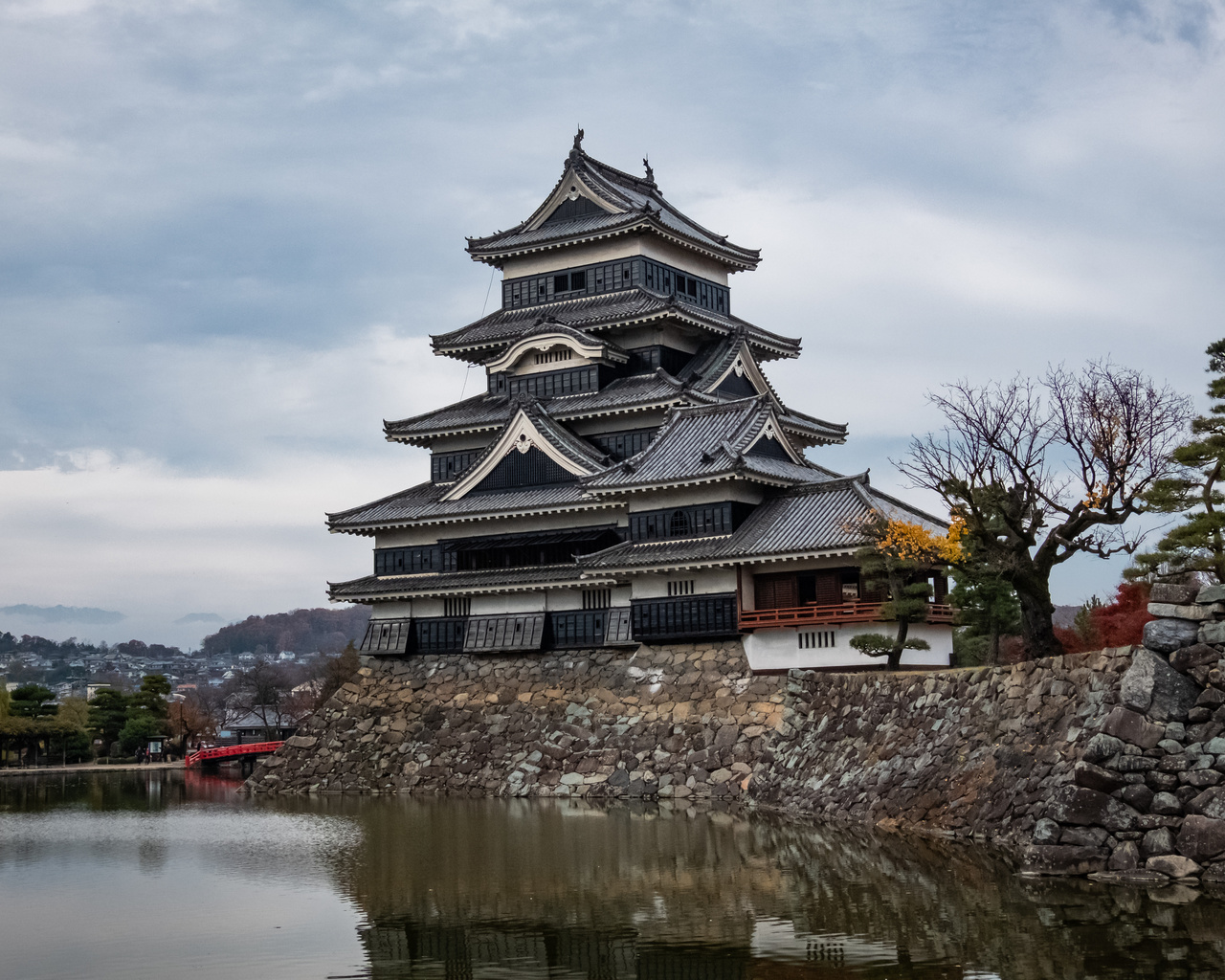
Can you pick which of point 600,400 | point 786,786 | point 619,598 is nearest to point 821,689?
point 786,786

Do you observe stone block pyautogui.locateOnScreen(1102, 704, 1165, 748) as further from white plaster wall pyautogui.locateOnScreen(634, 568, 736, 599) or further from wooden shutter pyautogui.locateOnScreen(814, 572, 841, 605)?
white plaster wall pyautogui.locateOnScreen(634, 568, 736, 599)

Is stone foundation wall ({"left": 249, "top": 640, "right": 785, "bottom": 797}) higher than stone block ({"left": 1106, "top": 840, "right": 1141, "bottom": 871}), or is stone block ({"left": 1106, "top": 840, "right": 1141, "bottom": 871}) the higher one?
stone foundation wall ({"left": 249, "top": 640, "right": 785, "bottom": 797})

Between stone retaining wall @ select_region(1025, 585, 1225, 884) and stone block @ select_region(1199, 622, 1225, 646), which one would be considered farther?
stone block @ select_region(1199, 622, 1225, 646)

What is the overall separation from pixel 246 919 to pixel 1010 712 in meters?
13.0

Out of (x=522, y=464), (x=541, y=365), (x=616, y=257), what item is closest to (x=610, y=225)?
(x=616, y=257)

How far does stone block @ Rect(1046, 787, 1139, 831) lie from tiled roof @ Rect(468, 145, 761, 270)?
29.5 metres

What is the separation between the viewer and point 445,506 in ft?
148

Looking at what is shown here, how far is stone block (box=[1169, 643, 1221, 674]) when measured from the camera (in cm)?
1955

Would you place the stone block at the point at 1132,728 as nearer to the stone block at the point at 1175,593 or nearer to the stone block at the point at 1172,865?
the stone block at the point at 1172,865

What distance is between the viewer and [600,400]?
145 feet

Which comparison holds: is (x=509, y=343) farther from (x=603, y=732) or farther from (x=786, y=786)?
(x=786, y=786)

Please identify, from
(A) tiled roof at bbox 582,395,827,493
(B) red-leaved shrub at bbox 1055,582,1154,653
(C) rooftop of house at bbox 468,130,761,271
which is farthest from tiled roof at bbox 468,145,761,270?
(B) red-leaved shrub at bbox 1055,582,1154,653

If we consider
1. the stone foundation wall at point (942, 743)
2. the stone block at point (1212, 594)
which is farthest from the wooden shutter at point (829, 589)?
the stone block at point (1212, 594)

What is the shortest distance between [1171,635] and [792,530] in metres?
17.9
